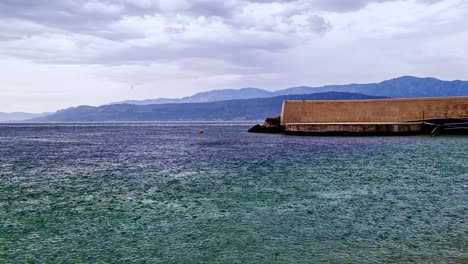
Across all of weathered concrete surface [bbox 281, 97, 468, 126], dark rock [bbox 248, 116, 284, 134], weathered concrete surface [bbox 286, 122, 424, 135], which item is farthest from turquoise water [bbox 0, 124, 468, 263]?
dark rock [bbox 248, 116, 284, 134]

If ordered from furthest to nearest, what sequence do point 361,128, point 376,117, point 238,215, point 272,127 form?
point 272,127 → point 376,117 → point 361,128 → point 238,215

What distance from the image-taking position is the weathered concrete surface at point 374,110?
176ft

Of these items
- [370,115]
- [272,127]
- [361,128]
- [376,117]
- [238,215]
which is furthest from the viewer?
[272,127]

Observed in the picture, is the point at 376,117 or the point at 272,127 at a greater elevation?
the point at 376,117

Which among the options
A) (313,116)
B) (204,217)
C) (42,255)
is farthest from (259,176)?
Answer: (313,116)

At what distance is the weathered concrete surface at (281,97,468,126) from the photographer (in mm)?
53562

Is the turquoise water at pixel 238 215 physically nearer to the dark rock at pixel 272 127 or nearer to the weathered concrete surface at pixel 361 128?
the weathered concrete surface at pixel 361 128

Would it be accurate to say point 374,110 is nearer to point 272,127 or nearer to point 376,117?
point 376,117

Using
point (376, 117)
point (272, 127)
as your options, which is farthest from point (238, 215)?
point (272, 127)

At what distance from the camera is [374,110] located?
5862cm

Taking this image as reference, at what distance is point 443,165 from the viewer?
2350 centimetres

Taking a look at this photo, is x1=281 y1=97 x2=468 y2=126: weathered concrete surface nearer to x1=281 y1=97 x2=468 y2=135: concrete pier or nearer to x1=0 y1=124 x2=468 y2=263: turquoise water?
x1=281 y1=97 x2=468 y2=135: concrete pier

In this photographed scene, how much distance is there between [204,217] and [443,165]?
55.3 ft

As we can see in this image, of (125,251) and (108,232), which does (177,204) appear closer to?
(108,232)
